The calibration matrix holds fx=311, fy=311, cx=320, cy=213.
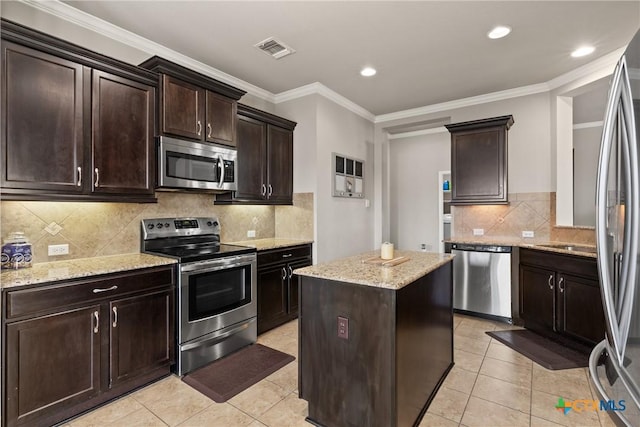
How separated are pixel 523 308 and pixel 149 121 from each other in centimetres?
422

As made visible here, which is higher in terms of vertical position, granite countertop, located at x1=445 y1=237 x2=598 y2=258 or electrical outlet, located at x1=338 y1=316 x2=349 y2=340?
granite countertop, located at x1=445 y1=237 x2=598 y2=258

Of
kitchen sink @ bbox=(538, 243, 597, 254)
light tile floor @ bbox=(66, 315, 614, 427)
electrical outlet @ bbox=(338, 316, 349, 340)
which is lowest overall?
light tile floor @ bbox=(66, 315, 614, 427)

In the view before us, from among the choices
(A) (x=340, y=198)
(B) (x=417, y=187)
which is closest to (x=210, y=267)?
(A) (x=340, y=198)

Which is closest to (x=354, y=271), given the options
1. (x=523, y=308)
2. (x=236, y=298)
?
(x=236, y=298)

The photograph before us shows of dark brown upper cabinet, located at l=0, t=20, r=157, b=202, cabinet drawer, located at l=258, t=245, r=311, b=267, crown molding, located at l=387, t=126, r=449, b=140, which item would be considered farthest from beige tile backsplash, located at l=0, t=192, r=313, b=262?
crown molding, located at l=387, t=126, r=449, b=140

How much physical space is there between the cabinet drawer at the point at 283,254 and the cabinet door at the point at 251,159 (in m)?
0.67

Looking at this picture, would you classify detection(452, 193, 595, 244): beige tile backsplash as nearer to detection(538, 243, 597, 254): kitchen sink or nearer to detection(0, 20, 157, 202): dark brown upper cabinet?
detection(538, 243, 597, 254): kitchen sink

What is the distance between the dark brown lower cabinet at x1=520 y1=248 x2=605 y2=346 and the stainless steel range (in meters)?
2.95

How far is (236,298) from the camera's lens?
296cm

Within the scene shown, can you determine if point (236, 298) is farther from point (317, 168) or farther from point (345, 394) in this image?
point (317, 168)

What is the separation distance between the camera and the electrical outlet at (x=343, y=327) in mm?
1782

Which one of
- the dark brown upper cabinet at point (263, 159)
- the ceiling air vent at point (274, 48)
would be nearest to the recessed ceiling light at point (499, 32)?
the ceiling air vent at point (274, 48)

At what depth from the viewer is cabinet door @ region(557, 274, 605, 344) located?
2709 millimetres

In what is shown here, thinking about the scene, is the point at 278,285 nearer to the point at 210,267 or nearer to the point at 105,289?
the point at 210,267
